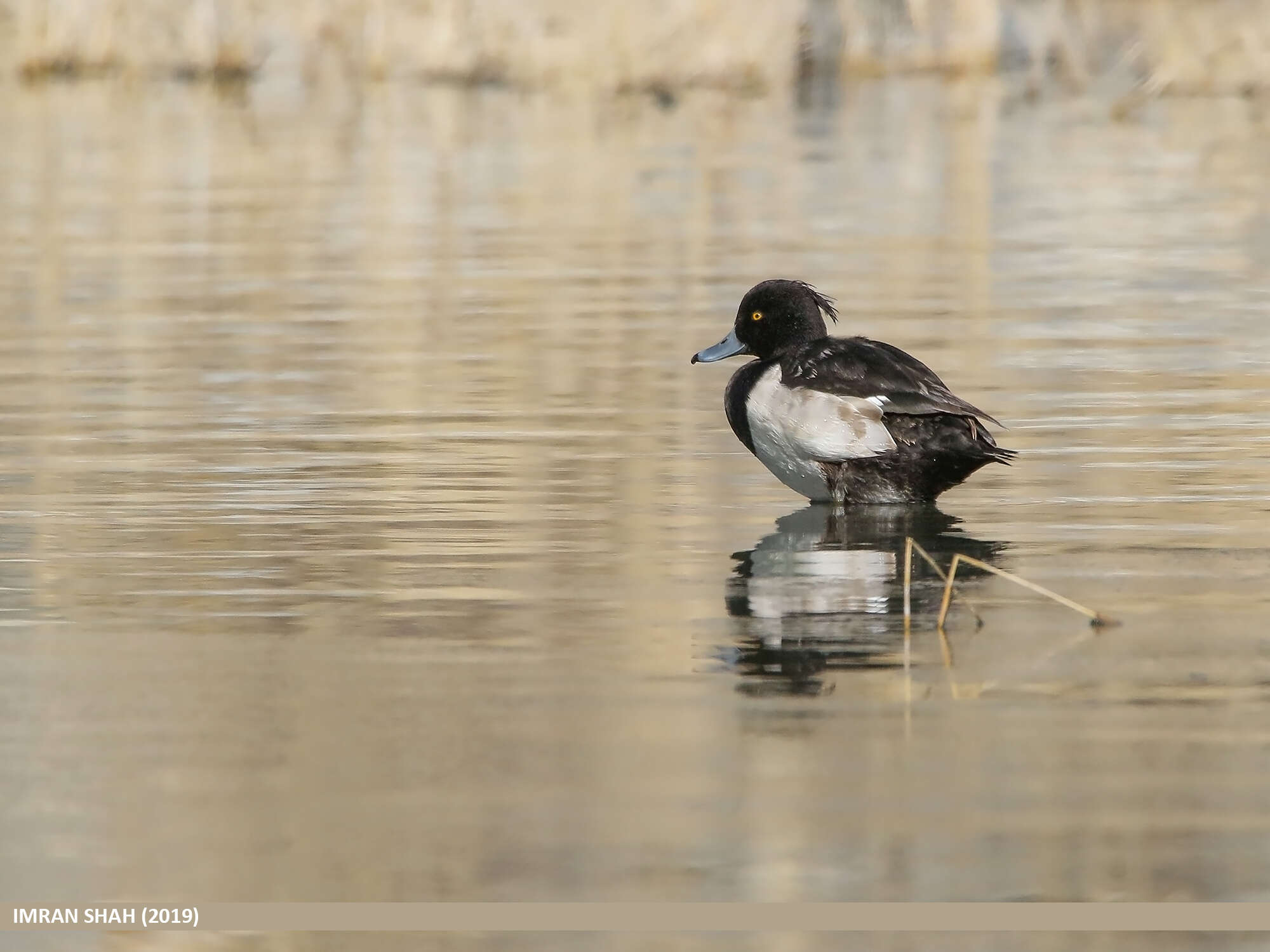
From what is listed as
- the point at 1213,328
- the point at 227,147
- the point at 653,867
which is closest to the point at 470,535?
the point at 653,867

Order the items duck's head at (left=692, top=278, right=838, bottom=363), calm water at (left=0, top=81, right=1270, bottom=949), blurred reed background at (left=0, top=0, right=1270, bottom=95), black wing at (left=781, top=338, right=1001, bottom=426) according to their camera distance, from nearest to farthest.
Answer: calm water at (left=0, top=81, right=1270, bottom=949) → black wing at (left=781, top=338, right=1001, bottom=426) → duck's head at (left=692, top=278, right=838, bottom=363) → blurred reed background at (left=0, top=0, right=1270, bottom=95)

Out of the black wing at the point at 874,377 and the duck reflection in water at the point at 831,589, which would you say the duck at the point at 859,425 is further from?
the duck reflection in water at the point at 831,589

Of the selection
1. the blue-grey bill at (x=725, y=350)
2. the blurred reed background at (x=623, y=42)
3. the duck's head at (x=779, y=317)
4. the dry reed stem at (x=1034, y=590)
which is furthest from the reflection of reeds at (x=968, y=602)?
the blurred reed background at (x=623, y=42)

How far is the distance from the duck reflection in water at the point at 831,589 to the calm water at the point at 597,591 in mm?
25

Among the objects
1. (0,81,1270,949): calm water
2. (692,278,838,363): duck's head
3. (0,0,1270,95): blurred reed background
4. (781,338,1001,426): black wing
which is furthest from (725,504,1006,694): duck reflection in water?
(0,0,1270,95): blurred reed background

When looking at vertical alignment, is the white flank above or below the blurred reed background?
below

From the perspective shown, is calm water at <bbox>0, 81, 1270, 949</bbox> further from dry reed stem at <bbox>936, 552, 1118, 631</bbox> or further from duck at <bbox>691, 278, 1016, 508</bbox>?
duck at <bbox>691, 278, 1016, 508</bbox>

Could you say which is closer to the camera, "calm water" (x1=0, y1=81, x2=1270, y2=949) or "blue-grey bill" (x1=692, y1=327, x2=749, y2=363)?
"calm water" (x1=0, y1=81, x2=1270, y2=949)

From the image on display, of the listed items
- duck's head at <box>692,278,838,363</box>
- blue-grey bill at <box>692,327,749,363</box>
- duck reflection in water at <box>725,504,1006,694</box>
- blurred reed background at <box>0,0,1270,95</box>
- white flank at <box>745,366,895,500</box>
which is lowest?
duck reflection in water at <box>725,504,1006,694</box>

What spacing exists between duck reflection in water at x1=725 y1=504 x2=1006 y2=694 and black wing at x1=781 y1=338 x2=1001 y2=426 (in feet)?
1.33

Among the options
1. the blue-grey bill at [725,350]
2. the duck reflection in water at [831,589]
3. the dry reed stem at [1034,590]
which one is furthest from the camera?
the blue-grey bill at [725,350]

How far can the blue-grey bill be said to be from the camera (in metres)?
8.84

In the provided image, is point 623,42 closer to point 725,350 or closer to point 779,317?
point 725,350

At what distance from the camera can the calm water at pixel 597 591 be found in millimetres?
4727
